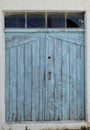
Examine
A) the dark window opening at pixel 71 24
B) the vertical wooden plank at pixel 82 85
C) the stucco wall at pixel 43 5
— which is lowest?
the vertical wooden plank at pixel 82 85

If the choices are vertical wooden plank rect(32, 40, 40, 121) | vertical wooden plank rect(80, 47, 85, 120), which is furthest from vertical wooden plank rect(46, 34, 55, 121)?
vertical wooden plank rect(80, 47, 85, 120)

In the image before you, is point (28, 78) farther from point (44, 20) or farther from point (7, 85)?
point (44, 20)

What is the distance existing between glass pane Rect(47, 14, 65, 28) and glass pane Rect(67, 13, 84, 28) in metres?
0.14

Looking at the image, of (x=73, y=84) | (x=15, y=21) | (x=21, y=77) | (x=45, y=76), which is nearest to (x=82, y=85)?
(x=73, y=84)

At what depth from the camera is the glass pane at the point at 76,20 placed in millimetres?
9611

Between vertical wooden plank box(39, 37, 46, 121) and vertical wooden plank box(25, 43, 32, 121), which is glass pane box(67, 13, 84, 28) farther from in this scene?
vertical wooden plank box(25, 43, 32, 121)

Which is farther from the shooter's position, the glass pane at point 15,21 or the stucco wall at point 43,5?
the glass pane at point 15,21

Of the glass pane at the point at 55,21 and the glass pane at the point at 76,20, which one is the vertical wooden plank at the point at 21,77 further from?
the glass pane at the point at 76,20

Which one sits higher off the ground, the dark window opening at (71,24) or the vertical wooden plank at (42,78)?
the dark window opening at (71,24)

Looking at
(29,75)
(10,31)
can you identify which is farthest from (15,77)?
(10,31)

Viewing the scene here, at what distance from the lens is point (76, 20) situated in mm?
9625

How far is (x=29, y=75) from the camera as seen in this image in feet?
31.5

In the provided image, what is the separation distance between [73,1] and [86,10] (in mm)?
352

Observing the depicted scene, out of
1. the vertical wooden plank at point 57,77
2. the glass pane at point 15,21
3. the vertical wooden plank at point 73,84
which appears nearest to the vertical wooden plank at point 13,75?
the glass pane at point 15,21
